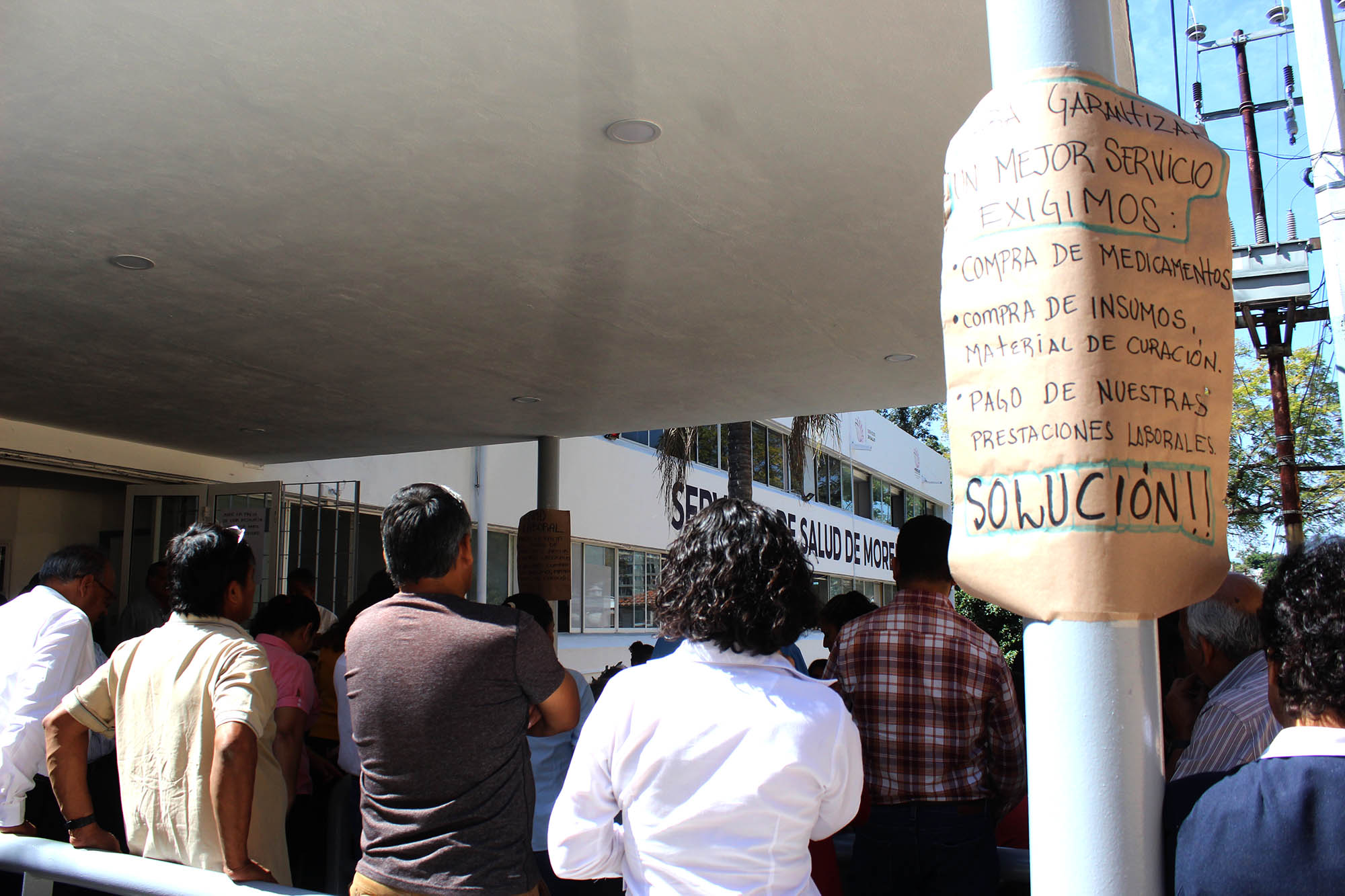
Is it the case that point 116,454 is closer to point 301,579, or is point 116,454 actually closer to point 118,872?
point 301,579

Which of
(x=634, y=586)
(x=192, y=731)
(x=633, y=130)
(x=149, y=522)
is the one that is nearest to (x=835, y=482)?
(x=634, y=586)

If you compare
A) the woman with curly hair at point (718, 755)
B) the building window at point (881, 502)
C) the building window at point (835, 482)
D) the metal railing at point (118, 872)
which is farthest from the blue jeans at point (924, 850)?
the building window at point (881, 502)

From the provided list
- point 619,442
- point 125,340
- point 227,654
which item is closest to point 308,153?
point 227,654

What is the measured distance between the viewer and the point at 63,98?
390 centimetres

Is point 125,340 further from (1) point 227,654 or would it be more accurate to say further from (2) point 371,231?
A: (1) point 227,654

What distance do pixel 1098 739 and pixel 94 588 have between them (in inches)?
161

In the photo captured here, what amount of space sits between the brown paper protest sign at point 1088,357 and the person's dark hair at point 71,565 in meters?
3.83

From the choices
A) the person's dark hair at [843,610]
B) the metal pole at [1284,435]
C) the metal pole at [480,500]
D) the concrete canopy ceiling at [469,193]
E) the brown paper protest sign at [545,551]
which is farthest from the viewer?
the metal pole at [1284,435]

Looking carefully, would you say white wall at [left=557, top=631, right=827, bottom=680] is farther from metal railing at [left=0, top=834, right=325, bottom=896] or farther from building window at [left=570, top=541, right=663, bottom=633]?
metal railing at [left=0, top=834, right=325, bottom=896]

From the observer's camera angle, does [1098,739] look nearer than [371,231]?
Yes

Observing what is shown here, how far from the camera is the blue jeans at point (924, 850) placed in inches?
109

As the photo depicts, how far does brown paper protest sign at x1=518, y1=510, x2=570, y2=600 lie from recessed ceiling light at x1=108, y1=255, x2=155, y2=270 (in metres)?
5.45

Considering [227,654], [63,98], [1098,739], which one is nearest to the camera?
[1098,739]

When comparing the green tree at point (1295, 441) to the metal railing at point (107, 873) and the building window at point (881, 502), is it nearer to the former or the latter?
the building window at point (881, 502)
